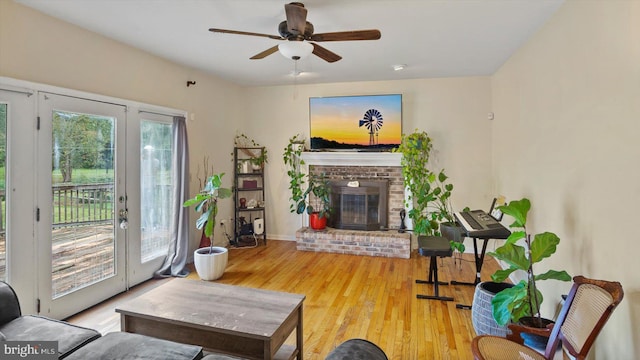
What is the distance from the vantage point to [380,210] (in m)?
5.30

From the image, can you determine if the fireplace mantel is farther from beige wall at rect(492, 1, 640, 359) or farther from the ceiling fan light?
the ceiling fan light

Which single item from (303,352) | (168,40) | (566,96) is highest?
(168,40)

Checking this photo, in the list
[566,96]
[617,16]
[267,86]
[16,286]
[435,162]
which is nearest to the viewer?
[617,16]

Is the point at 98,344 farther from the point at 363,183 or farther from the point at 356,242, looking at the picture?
the point at 363,183

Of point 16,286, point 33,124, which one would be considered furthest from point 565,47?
point 16,286

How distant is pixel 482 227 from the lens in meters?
3.10

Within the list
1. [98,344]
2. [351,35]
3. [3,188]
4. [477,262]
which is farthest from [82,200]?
[477,262]

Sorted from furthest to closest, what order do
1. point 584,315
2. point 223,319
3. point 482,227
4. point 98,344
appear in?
point 482,227, point 223,319, point 98,344, point 584,315

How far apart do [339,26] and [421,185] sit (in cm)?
264

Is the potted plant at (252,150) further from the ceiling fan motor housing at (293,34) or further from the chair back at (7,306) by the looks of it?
the chair back at (7,306)

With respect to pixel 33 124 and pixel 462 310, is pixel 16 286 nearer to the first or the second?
pixel 33 124

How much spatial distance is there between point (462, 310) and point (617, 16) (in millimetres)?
2567

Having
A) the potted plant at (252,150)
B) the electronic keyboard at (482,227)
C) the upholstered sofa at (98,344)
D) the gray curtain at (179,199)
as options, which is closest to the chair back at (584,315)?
the upholstered sofa at (98,344)

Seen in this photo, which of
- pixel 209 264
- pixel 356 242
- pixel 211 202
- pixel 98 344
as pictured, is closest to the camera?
pixel 98 344
